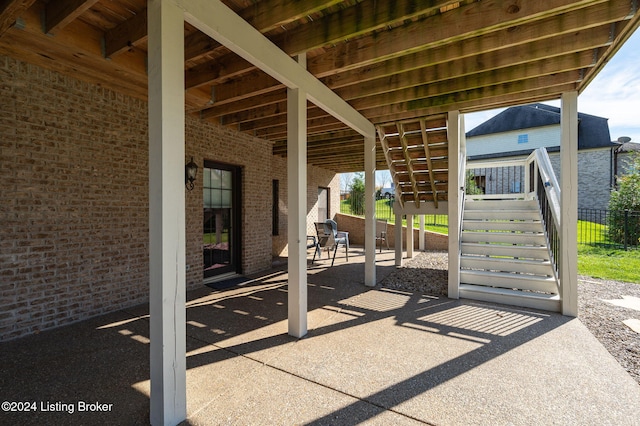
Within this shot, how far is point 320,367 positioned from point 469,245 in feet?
12.1

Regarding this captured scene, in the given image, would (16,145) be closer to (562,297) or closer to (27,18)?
(27,18)

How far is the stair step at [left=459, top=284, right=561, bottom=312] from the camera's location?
12.4ft

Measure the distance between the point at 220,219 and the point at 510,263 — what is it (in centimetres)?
493

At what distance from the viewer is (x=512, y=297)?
4000 millimetres

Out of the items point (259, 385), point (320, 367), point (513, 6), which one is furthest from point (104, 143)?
point (513, 6)

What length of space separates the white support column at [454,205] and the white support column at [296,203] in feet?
8.29


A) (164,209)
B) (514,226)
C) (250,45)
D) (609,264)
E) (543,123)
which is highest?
(543,123)

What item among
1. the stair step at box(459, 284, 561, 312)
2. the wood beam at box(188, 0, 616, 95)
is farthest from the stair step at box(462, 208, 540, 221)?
the wood beam at box(188, 0, 616, 95)

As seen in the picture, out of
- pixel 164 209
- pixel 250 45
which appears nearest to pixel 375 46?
pixel 250 45

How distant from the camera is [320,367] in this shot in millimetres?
2398

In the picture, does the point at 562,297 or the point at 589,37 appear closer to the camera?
the point at 589,37

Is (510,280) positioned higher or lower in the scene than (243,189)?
lower

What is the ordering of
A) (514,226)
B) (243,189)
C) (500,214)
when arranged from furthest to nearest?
(243,189) < (500,214) < (514,226)

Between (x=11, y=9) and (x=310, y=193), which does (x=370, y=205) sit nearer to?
A: (x=11, y=9)
